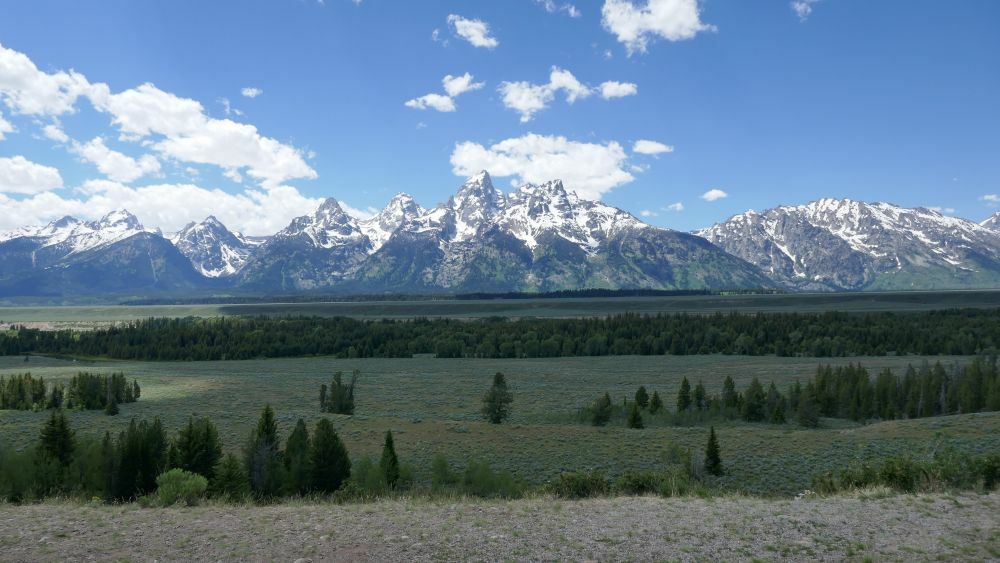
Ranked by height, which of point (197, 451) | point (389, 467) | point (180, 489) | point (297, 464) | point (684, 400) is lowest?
point (684, 400)

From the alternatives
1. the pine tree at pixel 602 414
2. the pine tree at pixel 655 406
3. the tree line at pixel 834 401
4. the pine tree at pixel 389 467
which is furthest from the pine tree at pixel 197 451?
the pine tree at pixel 655 406

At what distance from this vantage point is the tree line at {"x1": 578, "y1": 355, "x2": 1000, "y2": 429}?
5225 cm

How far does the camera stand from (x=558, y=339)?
128875mm

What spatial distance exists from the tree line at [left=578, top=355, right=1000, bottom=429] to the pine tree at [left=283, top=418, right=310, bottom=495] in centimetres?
2652

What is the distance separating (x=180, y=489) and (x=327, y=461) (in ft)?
32.6

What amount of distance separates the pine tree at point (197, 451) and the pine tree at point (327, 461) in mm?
4811

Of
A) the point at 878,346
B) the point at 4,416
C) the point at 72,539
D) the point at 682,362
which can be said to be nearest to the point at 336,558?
the point at 72,539

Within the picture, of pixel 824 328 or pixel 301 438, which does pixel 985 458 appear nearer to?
pixel 301 438

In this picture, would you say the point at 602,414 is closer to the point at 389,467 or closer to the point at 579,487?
the point at 389,467

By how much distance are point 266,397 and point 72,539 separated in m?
56.6

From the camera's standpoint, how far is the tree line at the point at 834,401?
5225 cm

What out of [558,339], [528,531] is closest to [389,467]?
[528,531]

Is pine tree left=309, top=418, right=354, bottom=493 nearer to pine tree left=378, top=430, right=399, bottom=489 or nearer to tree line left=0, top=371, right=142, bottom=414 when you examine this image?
pine tree left=378, top=430, right=399, bottom=489

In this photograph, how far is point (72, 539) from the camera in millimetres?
13789
